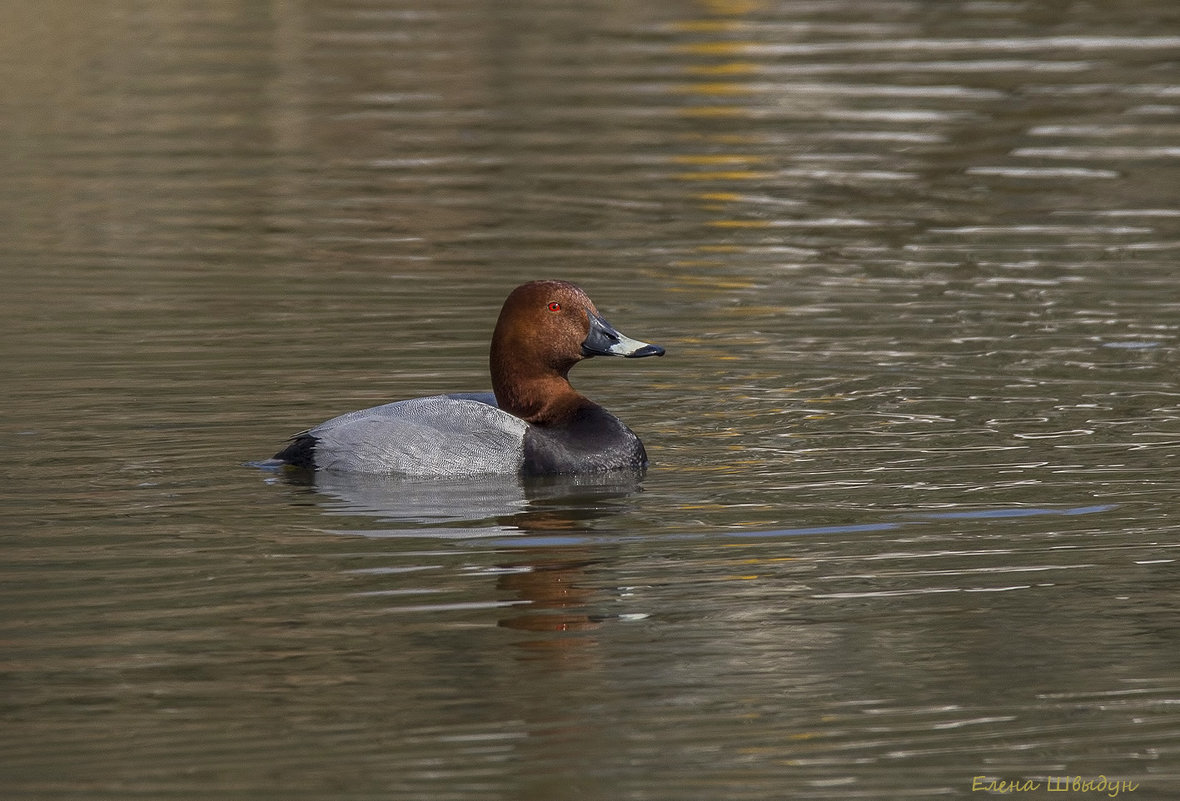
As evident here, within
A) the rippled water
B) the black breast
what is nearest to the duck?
the black breast

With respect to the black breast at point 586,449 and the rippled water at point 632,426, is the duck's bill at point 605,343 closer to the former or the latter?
the black breast at point 586,449

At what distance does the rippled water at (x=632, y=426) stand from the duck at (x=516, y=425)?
0.15m

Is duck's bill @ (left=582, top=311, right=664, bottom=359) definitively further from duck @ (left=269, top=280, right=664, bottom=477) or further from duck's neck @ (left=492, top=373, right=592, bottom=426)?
duck's neck @ (left=492, top=373, right=592, bottom=426)

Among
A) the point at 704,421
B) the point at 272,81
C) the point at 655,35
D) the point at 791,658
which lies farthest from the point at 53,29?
the point at 791,658

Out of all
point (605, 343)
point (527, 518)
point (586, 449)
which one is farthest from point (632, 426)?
point (527, 518)

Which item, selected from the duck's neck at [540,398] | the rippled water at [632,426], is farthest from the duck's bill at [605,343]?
the rippled water at [632,426]

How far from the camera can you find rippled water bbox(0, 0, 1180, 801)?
6121 millimetres

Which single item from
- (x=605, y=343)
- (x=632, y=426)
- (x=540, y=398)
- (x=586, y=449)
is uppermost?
(x=605, y=343)

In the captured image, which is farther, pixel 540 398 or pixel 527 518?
pixel 540 398

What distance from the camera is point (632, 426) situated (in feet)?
33.6

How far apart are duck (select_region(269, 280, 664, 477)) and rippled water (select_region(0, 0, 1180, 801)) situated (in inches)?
5.8

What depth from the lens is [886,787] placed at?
5.65 m

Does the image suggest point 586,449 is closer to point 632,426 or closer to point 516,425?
point 516,425

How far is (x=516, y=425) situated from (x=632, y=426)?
105 cm
